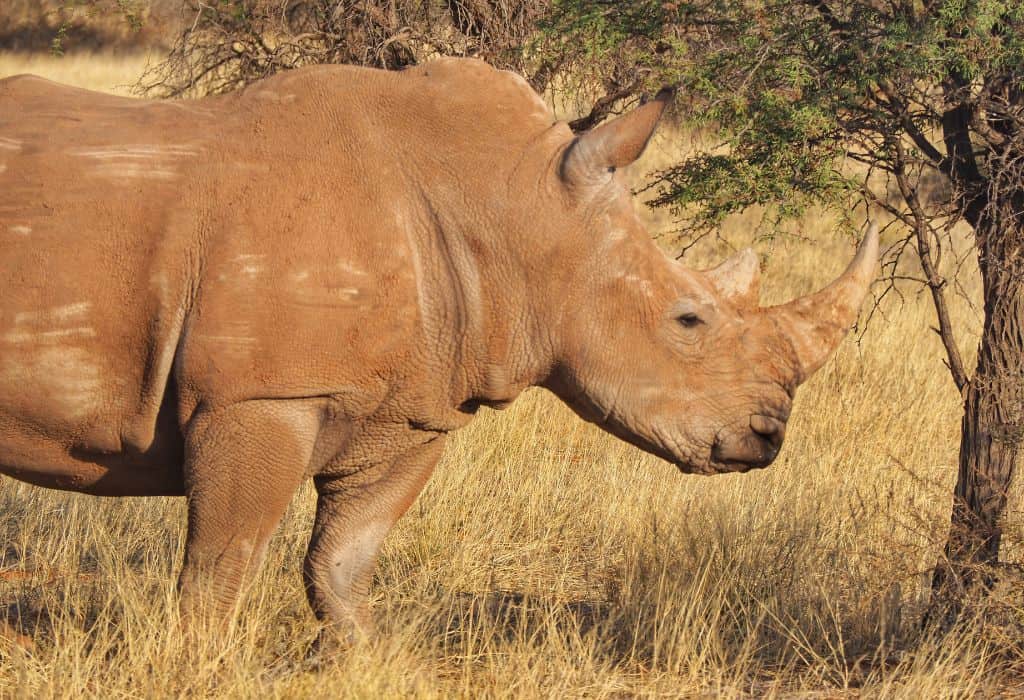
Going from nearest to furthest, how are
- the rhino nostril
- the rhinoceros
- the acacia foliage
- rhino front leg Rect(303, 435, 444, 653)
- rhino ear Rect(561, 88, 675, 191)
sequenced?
the rhinoceros → rhino ear Rect(561, 88, 675, 191) → the rhino nostril → rhino front leg Rect(303, 435, 444, 653) → the acacia foliage

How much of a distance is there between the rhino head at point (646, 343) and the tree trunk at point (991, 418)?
3.91 ft

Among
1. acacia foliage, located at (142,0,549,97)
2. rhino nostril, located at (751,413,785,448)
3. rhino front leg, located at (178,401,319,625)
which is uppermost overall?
acacia foliage, located at (142,0,549,97)

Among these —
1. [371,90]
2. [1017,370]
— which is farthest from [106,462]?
[1017,370]

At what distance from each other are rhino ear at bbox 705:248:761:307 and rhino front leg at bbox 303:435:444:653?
993 mm

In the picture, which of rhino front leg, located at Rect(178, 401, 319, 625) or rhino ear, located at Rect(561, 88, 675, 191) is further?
rhino ear, located at Rect(561, 88, 675, 191)

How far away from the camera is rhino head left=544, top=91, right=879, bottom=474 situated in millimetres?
3986

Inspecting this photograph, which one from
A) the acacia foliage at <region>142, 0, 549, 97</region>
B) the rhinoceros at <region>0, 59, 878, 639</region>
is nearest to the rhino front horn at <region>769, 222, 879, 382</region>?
the rhinoceros at <region>0, 59, 878, 639</region>

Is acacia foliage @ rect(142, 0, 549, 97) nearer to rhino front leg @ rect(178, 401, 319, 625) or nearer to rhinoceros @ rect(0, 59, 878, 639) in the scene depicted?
rhinoceros @ rect(0, 59, 878, 639)

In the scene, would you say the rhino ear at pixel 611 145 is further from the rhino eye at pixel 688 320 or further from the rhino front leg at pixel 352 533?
the rhino front leg at pixel 352 533

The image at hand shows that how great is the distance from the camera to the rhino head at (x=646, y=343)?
13.1 feet

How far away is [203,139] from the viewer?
398cm

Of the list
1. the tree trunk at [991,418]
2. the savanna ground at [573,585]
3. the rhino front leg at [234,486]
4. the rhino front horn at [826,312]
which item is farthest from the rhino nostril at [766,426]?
the rhino front leg at [234,486]

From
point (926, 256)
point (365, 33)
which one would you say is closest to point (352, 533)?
point (926, 256)

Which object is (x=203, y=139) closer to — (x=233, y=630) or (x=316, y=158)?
(x=316, y=158)
